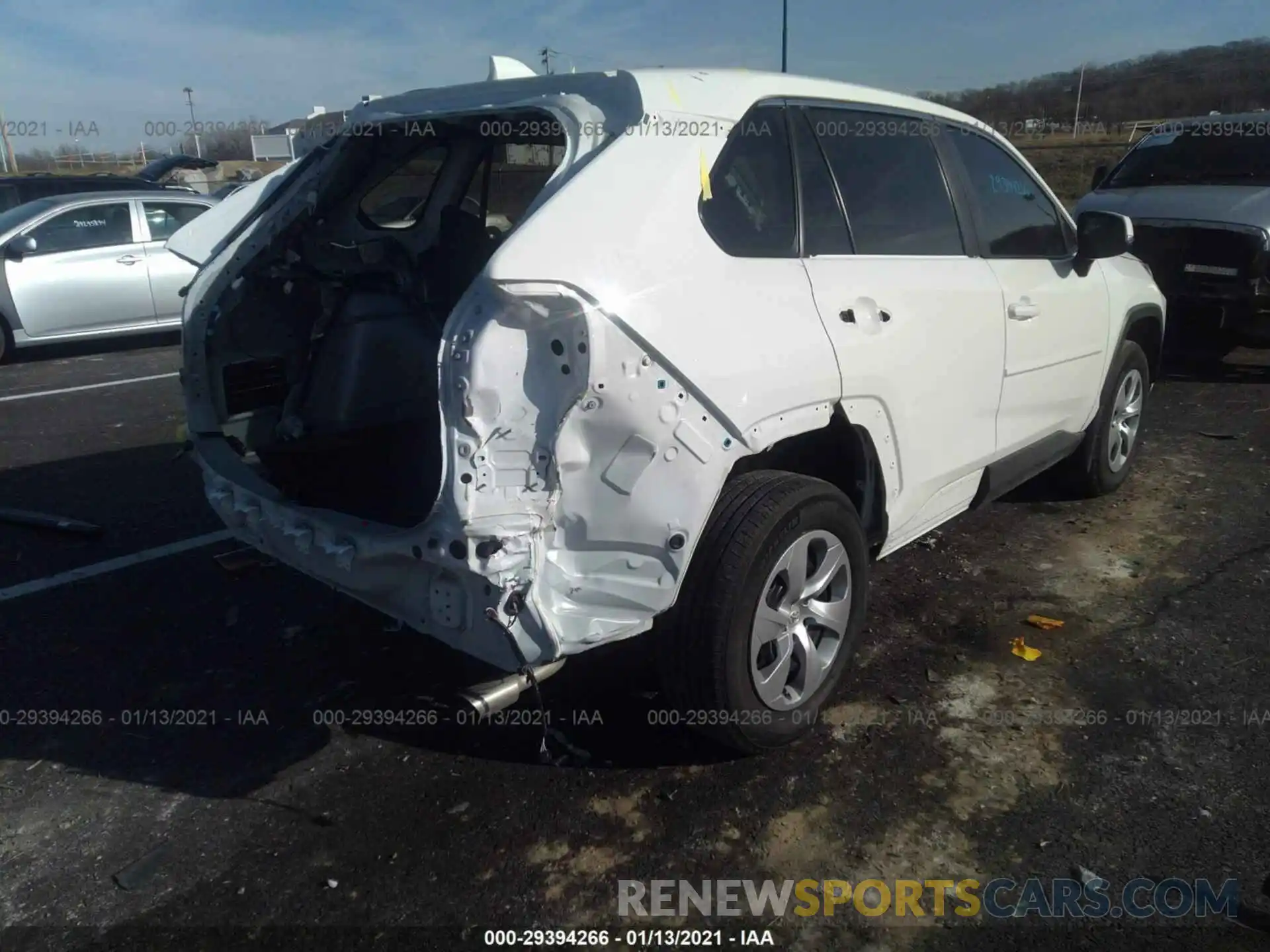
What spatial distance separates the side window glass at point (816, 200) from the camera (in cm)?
309

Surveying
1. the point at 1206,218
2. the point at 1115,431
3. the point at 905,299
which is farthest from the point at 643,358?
the point at 1206,218

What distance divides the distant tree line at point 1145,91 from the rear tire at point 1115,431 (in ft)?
95.2

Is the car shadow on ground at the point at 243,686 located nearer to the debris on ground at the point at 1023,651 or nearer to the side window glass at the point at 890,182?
the debris on ground at the point at 1023,651

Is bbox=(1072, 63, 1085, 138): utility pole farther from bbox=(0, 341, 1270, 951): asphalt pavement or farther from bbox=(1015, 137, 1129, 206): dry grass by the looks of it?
bbox=(0, 341, 1270, 951): asphalt pavement

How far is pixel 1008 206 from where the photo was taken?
13.4 ft

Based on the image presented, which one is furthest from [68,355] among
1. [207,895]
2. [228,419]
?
[207,895]

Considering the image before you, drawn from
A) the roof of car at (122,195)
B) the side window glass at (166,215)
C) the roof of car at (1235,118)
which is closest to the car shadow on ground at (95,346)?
the side window glass at (166,215)

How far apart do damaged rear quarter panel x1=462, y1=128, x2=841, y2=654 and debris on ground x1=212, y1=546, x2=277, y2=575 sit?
157cm

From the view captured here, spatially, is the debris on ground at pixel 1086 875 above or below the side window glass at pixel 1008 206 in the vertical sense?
below

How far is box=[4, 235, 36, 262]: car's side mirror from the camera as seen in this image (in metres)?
9.60

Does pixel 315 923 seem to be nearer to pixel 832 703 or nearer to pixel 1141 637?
pixel 832 703

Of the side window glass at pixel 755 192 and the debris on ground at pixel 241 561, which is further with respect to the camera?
the debris on ground at pixel 241 561

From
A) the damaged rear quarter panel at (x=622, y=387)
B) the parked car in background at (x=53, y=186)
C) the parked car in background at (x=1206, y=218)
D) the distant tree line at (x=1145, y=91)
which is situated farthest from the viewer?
the distant tree line at (x=1145, y=91)

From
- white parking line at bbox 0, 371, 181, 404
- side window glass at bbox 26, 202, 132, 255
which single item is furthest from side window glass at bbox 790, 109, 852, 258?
side window glass at bbox 26, 202, 132, 255
